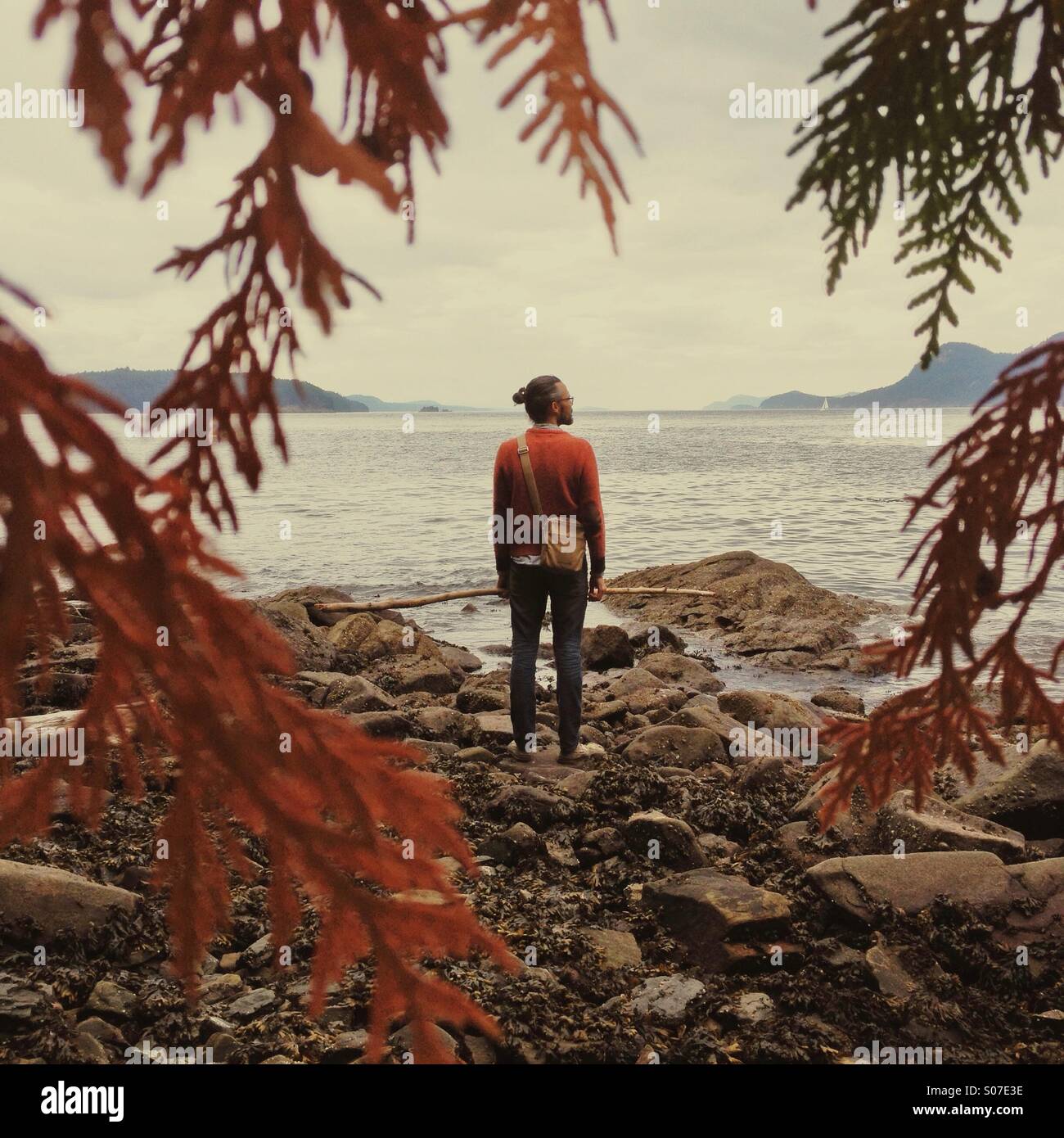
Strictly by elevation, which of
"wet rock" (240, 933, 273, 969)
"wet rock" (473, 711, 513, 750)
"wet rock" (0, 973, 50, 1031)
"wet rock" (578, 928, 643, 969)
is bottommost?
"wet rock" (473, 711, 513, 750)

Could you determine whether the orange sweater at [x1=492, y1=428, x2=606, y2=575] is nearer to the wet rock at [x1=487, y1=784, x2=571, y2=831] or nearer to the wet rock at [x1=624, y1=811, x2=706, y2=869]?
the wet rock at [x1=487, y1=784, x2=571, y2=831]

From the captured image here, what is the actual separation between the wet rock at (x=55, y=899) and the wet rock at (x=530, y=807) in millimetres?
2436

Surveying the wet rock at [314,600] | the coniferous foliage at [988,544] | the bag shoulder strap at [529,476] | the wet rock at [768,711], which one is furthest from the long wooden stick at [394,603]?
the coniferous foliage at [988,544]

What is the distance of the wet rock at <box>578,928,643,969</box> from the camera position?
4.34m

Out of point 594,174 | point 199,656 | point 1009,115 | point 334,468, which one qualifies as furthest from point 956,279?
point 334,468

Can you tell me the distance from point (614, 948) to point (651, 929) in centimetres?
30

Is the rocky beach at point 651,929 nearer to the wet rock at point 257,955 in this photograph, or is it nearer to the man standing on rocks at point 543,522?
the wet rock at point 257,955

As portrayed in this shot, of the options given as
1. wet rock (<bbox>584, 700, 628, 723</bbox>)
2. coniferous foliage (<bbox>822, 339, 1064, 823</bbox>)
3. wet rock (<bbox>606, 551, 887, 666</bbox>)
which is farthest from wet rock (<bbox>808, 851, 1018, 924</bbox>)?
wet rock (<bbox>606, 551, 887, 666</bbox>)

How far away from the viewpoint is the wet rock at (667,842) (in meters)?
5.50

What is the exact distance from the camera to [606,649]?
1364cm

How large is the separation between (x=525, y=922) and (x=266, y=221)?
156 inches

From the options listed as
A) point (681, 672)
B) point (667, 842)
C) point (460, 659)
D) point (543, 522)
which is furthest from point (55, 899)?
point (681, 672)

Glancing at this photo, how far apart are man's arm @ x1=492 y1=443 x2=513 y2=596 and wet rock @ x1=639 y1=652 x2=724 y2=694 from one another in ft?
18.1
